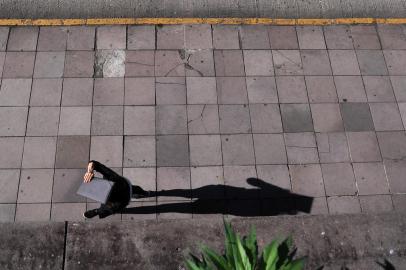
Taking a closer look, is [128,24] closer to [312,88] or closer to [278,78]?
[278,78]

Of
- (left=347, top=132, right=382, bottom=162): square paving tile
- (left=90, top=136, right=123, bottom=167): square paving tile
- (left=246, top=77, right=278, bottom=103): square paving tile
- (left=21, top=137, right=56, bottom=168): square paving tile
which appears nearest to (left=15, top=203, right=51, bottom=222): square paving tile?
(left=21, top=137, right=56, bottom=168): square paving tile

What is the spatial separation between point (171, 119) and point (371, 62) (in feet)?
14.3

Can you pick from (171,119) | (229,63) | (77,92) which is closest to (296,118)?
(229,63)

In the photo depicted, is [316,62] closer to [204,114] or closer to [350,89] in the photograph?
[350,89]

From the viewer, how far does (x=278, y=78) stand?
8.50 metres

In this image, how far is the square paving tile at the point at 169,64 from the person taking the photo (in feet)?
27.4

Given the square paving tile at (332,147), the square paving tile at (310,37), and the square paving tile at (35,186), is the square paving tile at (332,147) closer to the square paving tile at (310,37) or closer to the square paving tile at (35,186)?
the square paving tile at (310,37)

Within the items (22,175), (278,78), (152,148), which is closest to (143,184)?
(152,148)

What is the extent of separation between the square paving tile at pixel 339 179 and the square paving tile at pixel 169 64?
3.29m

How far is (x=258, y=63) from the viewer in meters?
8.62

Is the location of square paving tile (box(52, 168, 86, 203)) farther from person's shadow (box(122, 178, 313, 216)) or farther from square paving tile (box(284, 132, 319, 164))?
square paving tile (box(284, 132, 319, 164))

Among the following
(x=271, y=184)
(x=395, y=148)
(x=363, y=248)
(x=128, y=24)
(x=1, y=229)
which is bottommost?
(x=363, y=248)

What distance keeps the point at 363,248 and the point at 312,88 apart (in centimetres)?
371

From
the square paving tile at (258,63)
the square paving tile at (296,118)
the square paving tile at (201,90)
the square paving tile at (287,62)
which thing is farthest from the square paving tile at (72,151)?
the square paving tile at (287,62)
